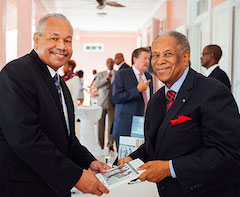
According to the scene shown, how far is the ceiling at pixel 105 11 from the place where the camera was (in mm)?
9000

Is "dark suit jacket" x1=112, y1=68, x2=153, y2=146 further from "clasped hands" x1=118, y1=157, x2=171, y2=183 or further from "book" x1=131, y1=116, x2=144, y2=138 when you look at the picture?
"clasped hands" x1=118, y1=157, x2=171, y2=183

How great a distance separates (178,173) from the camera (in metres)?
1.27

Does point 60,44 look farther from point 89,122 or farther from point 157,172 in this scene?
point 89,122

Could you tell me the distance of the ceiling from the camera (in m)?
9.00

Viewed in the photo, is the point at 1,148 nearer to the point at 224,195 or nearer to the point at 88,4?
the point at 224,195

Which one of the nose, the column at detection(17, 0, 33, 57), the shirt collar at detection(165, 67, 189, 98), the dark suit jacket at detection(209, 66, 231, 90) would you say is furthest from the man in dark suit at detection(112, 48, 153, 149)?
the column at detection(17, 0, 33, 57)

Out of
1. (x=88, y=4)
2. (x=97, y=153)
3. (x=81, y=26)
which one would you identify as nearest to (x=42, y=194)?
(x=97, y=153)

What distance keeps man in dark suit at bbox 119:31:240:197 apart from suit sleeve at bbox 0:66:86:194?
38cm

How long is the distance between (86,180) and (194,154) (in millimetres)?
505

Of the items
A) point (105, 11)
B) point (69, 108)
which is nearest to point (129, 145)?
point (69, 108)

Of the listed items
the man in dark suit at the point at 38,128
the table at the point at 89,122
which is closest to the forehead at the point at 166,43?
the man in dark suit at the point at 38,128

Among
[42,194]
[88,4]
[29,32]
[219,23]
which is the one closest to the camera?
[42,194]

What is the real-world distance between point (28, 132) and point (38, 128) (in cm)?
5

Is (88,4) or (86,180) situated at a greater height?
(88,4)
